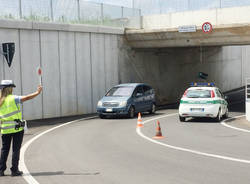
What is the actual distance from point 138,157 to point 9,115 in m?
3.30

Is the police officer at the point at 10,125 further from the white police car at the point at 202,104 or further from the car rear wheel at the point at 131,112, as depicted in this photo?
the car rear wheel at the point at 131,112

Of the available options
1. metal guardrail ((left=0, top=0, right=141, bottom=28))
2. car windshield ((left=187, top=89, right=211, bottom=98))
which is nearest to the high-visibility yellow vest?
car windshield ((left=187, top=89, right=211, bottom=98))

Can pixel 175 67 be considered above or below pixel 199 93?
above

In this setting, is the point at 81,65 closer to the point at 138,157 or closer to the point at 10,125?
the point at 138,157

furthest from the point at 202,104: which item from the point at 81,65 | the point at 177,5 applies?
the point at 177,5

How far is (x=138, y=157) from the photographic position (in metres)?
9.90

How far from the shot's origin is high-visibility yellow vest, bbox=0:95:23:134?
807 cm

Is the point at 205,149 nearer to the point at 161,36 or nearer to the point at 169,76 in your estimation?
the point at 161,36

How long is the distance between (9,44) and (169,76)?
15997mm

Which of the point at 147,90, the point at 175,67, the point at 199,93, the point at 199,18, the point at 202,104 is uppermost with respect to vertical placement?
the point at 199,18

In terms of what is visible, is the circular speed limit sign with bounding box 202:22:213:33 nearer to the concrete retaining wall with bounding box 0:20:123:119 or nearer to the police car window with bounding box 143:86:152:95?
the police car window with bounding box 143:86:152:95

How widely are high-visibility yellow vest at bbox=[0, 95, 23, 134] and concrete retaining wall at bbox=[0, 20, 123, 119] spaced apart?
12.1 m

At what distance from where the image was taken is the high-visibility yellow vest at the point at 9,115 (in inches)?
318

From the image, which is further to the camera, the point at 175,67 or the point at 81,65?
the point at 175,67
